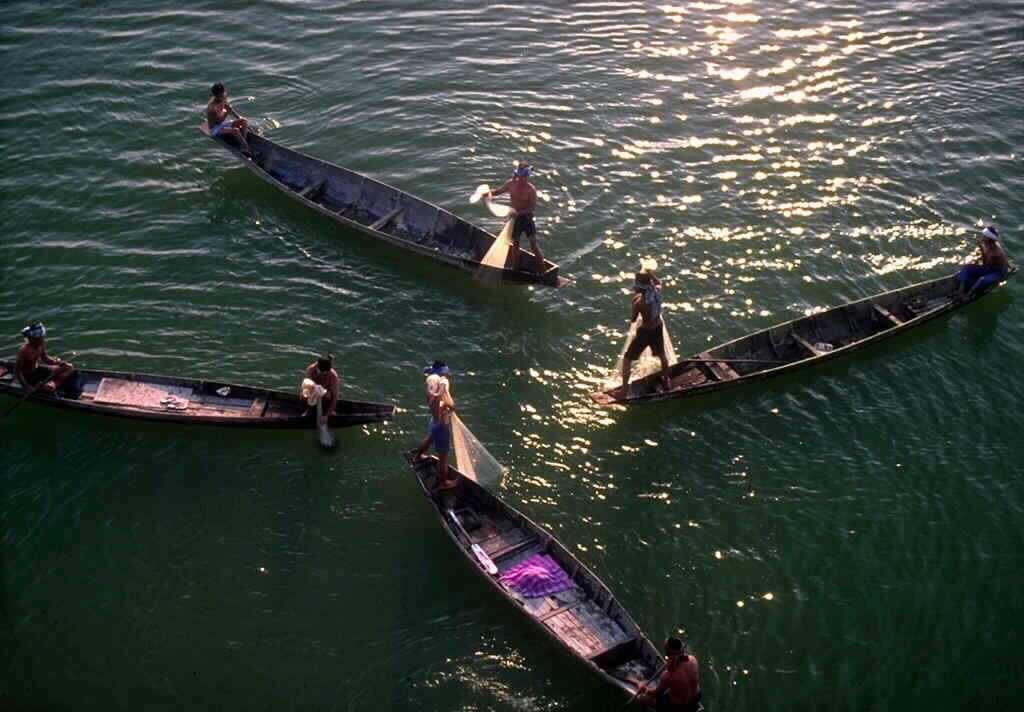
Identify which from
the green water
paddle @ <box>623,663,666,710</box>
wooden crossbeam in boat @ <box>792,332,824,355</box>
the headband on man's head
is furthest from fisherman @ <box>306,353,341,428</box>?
wooden crossbeam in boat @ <box>792,332,824,355</box>

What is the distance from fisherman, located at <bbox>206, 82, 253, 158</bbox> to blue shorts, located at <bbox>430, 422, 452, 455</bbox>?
11.1m

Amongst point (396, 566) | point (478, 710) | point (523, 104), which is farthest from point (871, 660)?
point (523, 104)

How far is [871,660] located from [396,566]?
7.59 meters

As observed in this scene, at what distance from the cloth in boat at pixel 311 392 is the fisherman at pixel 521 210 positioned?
565cm

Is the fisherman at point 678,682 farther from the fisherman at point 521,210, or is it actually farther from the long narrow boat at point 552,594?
the fisherman at point 521,210

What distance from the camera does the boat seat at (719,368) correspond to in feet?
64.6

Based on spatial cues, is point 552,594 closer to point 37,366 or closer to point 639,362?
point 639,362

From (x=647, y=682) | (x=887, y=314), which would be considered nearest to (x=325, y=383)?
(x=647, y=682)

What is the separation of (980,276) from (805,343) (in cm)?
427

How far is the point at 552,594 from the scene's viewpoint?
51.4 feet

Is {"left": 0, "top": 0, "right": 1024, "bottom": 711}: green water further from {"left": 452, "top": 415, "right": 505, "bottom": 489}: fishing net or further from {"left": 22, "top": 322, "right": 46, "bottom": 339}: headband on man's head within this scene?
{"left": 22, "top": 322, "right": 46, "bottom": 339}: headband on man's head

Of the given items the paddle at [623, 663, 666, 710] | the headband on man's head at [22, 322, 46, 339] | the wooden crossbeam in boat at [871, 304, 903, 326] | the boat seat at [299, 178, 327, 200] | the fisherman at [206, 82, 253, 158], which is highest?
the fisherman at [206, 82, 253, 158]

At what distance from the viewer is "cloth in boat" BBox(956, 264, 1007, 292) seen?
68.8 ft

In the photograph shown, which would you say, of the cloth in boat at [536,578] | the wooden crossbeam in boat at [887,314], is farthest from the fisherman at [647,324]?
the wooden crossbeam in boat at [887,314]
